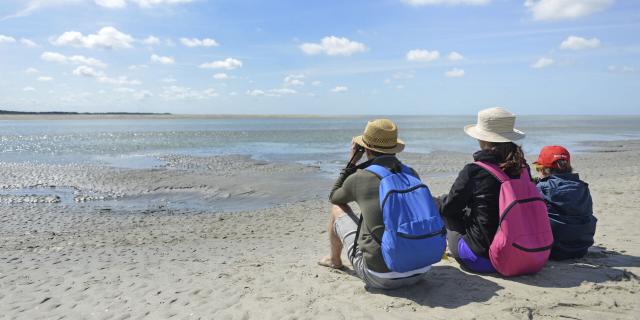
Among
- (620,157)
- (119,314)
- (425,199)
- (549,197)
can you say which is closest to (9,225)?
(119,314)

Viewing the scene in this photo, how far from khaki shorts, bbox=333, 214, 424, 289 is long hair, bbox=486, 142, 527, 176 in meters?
1.31

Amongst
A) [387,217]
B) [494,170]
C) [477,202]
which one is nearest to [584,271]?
[477,202]

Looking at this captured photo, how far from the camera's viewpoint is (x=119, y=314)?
476 centimetres

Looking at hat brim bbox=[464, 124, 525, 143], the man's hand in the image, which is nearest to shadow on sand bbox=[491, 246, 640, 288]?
hat brim bbox=[464, 124, 525, 143]

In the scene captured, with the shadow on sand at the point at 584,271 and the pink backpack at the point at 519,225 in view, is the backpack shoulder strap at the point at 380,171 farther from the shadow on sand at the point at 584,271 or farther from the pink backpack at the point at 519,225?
the shadow on sand at the point at 584,271

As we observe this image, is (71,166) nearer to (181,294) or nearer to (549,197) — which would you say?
(181,294)

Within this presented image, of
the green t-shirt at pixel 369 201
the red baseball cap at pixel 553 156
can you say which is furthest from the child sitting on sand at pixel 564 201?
the green t-shirt at pixel 369 201

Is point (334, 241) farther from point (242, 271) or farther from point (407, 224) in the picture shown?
point (242, 271)

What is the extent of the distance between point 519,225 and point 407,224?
113 centimetres

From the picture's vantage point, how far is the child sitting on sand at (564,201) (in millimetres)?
4961

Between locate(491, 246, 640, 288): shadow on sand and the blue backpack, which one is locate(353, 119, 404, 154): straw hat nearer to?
the blue backpack

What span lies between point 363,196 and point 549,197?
2201 mm

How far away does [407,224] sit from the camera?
4.05 meters

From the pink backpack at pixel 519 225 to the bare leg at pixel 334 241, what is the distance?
142 centimetres
